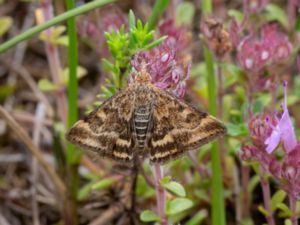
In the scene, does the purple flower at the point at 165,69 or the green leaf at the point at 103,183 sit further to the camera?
the green leaf at the point at 103,183

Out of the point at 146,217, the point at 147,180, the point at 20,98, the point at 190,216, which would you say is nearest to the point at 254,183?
the point at 190,216

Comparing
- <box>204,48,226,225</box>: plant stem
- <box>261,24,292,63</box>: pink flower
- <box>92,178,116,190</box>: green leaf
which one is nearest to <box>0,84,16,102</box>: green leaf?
<box>92,178,116,190</box>: green leaf

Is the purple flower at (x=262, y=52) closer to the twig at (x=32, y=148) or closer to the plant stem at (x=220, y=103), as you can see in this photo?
the plant stem at (x=220, y=103)

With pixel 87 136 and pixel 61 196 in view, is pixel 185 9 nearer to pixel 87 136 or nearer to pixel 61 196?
pixel 61 196

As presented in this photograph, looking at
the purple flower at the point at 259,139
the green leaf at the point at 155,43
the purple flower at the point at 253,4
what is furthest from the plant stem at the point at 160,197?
the purple flower at the point at 253,4

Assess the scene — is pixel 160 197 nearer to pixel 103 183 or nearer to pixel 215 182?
pixel 215 182

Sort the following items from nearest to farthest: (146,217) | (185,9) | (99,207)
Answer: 1. (146,217)
2. (99,207)
3. (185,9)
